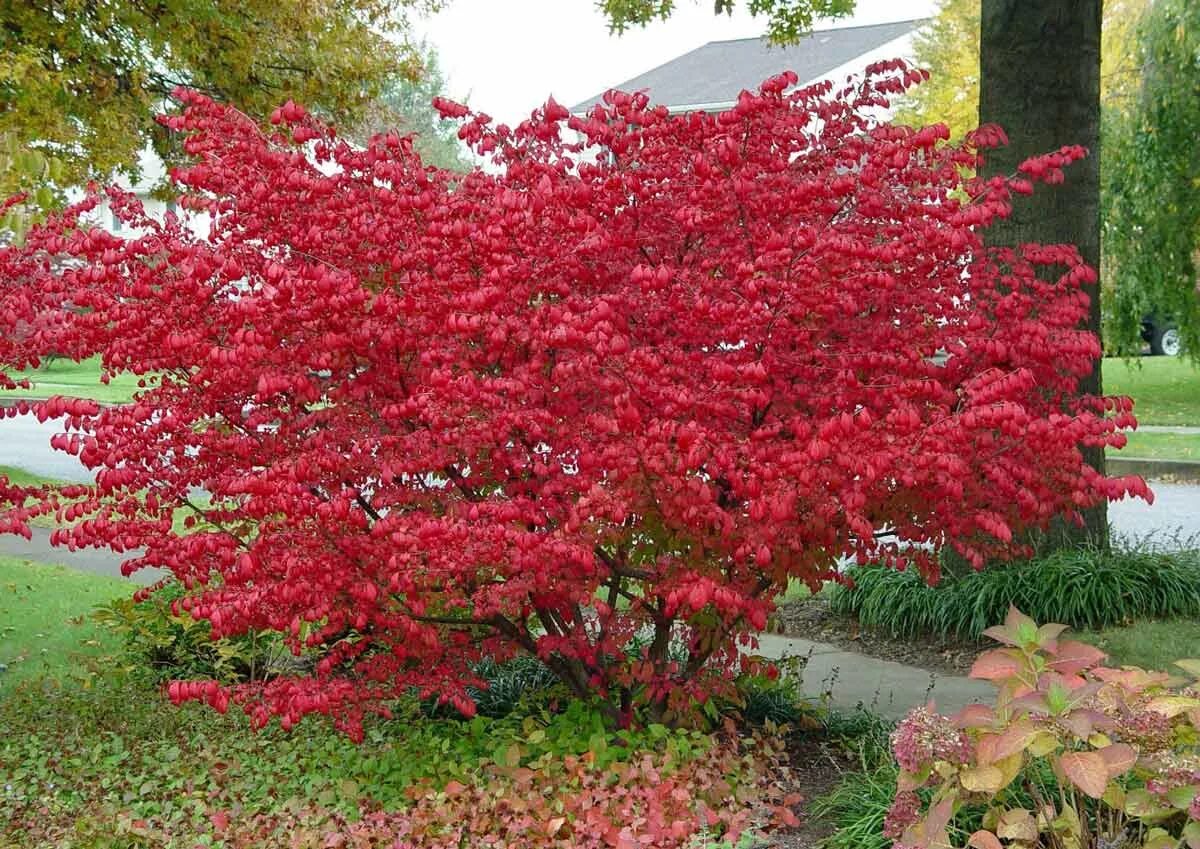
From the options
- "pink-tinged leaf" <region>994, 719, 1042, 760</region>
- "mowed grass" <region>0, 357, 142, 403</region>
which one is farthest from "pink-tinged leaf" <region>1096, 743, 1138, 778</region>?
"mowed grass" <region>0, 357, 142, 403</region>

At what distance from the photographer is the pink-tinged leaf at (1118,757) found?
3.61 m

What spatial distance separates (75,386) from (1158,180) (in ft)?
80.1

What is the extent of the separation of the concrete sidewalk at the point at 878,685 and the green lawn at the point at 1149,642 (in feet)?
2.86

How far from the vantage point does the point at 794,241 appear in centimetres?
473

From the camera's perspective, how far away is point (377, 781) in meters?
5.76

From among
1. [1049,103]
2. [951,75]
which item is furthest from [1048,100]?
[951,75]

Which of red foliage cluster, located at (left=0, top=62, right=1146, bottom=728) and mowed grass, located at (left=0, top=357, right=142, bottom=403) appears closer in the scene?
red foliage cluster, located at (left=0, top=62, right=1146, bottom=728)

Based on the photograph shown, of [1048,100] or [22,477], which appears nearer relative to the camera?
[1048,100]

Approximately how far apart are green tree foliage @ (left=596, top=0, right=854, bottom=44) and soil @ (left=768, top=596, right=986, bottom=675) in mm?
5541

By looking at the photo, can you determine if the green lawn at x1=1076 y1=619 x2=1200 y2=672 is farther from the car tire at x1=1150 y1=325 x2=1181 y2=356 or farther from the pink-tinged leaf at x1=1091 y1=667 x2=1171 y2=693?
the car tire at x1=1150 y1=325 x2=1181 y2=356

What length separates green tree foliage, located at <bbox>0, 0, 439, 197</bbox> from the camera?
1231 cm

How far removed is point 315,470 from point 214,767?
6.89 feet

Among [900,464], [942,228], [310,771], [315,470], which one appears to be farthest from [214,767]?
[942,228]

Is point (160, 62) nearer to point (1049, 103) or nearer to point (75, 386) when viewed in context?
point (1049, 103)
